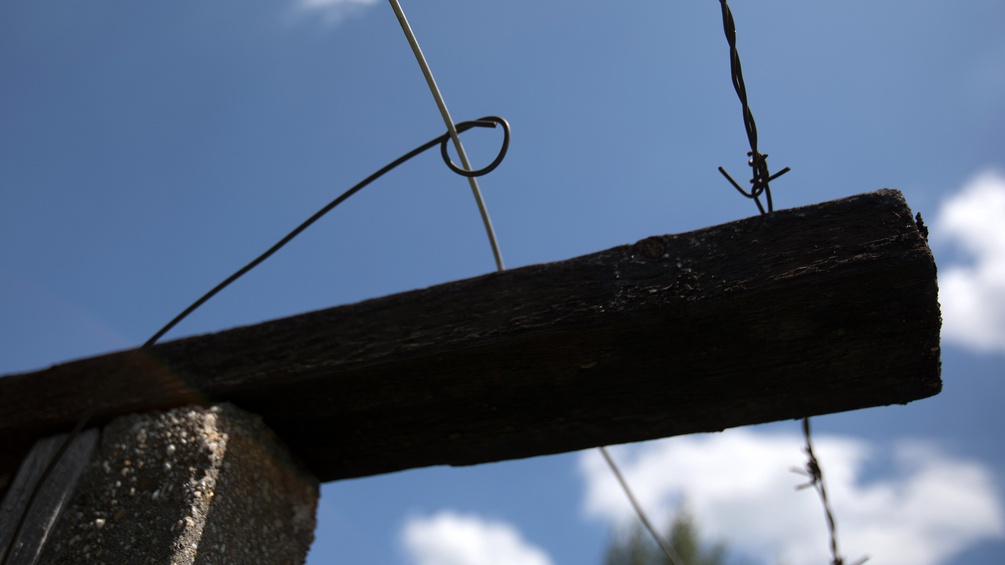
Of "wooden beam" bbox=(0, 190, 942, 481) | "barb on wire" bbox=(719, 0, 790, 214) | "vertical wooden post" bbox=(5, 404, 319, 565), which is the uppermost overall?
"barb on wire" bbox=(719, 0, 790, 214)

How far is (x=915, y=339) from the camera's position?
111cm

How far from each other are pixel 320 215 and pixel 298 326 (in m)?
0.20

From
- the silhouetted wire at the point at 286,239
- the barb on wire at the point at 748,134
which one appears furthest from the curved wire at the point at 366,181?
the barb on wire at the point at 748,134

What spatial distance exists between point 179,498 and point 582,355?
712 mm

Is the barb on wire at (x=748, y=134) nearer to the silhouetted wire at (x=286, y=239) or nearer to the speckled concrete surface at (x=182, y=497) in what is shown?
the silhouetted wire at (x=286, y=239)

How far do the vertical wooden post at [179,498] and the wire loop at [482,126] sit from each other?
0.60 m

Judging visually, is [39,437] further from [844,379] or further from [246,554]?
[844,379]

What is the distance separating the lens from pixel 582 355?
1.18 meters

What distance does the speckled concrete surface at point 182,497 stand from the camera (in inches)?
47.4

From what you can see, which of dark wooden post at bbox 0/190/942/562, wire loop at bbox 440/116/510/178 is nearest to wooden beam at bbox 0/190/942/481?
dark wooden post at bbox 0/190/942/562

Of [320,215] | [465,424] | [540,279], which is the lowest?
[465,424]

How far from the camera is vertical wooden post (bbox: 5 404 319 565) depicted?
3.96ft

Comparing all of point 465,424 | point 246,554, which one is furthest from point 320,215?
point 246,554

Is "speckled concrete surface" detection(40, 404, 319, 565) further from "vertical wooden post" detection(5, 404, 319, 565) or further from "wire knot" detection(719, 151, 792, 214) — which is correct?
"wire knot" detection(719, 151, 792, 214)
